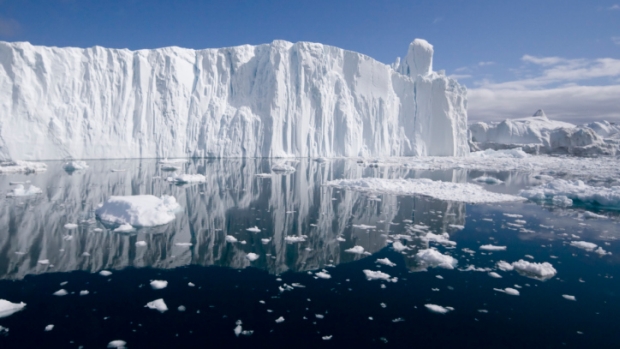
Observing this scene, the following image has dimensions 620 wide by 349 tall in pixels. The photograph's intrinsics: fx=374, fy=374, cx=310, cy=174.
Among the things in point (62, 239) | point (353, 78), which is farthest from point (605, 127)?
point (62, 239)

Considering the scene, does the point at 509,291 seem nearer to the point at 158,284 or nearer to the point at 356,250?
the point at 356,250

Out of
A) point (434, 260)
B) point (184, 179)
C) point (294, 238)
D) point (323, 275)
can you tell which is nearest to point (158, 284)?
point (323, 275)

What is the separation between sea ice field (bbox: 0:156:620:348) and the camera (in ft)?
12.0

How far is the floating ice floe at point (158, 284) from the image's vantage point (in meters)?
4.58

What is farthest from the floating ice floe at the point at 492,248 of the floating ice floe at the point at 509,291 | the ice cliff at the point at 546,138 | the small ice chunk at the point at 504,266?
the ice cliff at the point at 546,138

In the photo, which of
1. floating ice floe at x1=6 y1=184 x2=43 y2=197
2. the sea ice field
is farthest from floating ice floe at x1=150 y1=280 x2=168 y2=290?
floating ice floe at x1=6 y1=184 x2=43 y2=197

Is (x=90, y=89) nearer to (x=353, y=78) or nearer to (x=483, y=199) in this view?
(x=353, y=78)

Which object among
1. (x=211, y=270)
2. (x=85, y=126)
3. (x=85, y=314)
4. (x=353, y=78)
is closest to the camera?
(x=85, y=314)

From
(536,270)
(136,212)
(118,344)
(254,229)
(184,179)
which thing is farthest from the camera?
(184,179)

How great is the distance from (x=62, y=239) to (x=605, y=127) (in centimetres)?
8026

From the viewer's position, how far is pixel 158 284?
4.63 meters

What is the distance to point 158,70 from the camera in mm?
26172

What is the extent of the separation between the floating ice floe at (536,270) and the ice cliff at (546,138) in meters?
43.0

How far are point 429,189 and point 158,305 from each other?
10242mm
